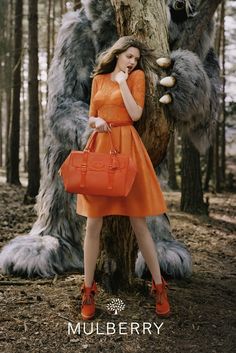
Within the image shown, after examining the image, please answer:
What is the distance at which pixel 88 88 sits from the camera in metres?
4.16

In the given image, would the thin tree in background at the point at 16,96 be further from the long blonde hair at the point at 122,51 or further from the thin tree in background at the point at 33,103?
the long blonde hair at the point at 122,51

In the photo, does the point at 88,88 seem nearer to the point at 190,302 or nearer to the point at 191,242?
the point at 190,302

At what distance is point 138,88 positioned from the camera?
2.95 m

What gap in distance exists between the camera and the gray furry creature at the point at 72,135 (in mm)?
3961

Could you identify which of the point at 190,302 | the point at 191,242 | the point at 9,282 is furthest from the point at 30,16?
the point at 190,302

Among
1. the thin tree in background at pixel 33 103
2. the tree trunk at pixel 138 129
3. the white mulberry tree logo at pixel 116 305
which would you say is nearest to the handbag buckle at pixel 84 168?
the tree trunk at pixel 138 129

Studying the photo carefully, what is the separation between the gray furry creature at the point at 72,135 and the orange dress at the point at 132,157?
621 millimetres

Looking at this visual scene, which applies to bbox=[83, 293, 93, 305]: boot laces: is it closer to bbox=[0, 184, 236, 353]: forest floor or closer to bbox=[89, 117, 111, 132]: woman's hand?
bbox=[0, 184, 236, 353]: forest floor

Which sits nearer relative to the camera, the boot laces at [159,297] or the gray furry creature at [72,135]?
the boot laces at [159,297]

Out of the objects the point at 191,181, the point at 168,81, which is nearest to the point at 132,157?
the point at 168,81

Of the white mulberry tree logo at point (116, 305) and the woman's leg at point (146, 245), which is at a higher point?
the woman's leg at point (146, 245)

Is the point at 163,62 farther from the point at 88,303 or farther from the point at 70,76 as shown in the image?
the point at 88,303

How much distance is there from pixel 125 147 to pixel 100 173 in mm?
241

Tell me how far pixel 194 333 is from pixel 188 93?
1.43m
